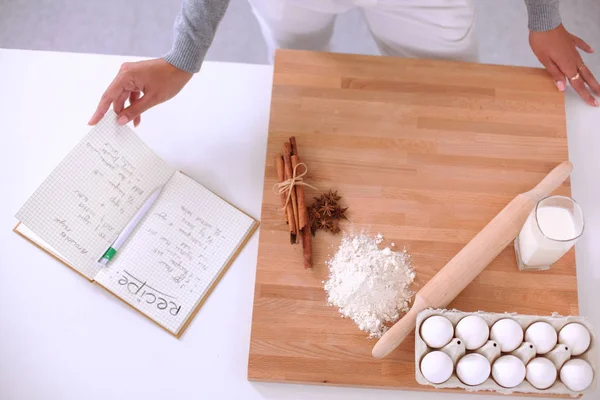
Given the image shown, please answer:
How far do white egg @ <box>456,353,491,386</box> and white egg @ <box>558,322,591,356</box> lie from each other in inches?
5.8

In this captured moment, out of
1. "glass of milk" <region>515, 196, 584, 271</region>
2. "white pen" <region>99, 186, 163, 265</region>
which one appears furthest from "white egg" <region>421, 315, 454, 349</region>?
"white pen" <region>99, 186, 163, 265</region>

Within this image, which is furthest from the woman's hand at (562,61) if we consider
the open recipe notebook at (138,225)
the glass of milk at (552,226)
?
the open recipe notebook at (138,225)

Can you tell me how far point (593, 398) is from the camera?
1080 millimetres

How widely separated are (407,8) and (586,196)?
0.59 metres

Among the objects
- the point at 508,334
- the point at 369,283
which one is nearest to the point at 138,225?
the point at 369,283

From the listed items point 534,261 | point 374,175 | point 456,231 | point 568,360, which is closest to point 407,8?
point 374,175

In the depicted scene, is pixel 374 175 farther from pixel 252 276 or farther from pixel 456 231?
pixel 252 276

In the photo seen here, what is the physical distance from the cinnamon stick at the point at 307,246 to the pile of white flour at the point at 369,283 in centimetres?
5

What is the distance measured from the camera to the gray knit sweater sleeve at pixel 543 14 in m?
1.17

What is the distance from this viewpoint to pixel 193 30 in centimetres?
108

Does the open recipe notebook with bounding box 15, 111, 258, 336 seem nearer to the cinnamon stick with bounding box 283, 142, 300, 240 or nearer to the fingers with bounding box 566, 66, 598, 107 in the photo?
the cinnamon stick with bounding box 283, 142, 300, 240

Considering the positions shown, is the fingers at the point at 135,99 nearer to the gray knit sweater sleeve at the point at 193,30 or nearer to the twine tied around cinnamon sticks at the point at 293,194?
the gray knit sweater sleeve at the point at 193,30

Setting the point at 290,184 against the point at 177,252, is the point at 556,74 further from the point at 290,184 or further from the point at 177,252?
the point at 177,252

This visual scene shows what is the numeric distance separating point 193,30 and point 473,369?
33.0 inches
